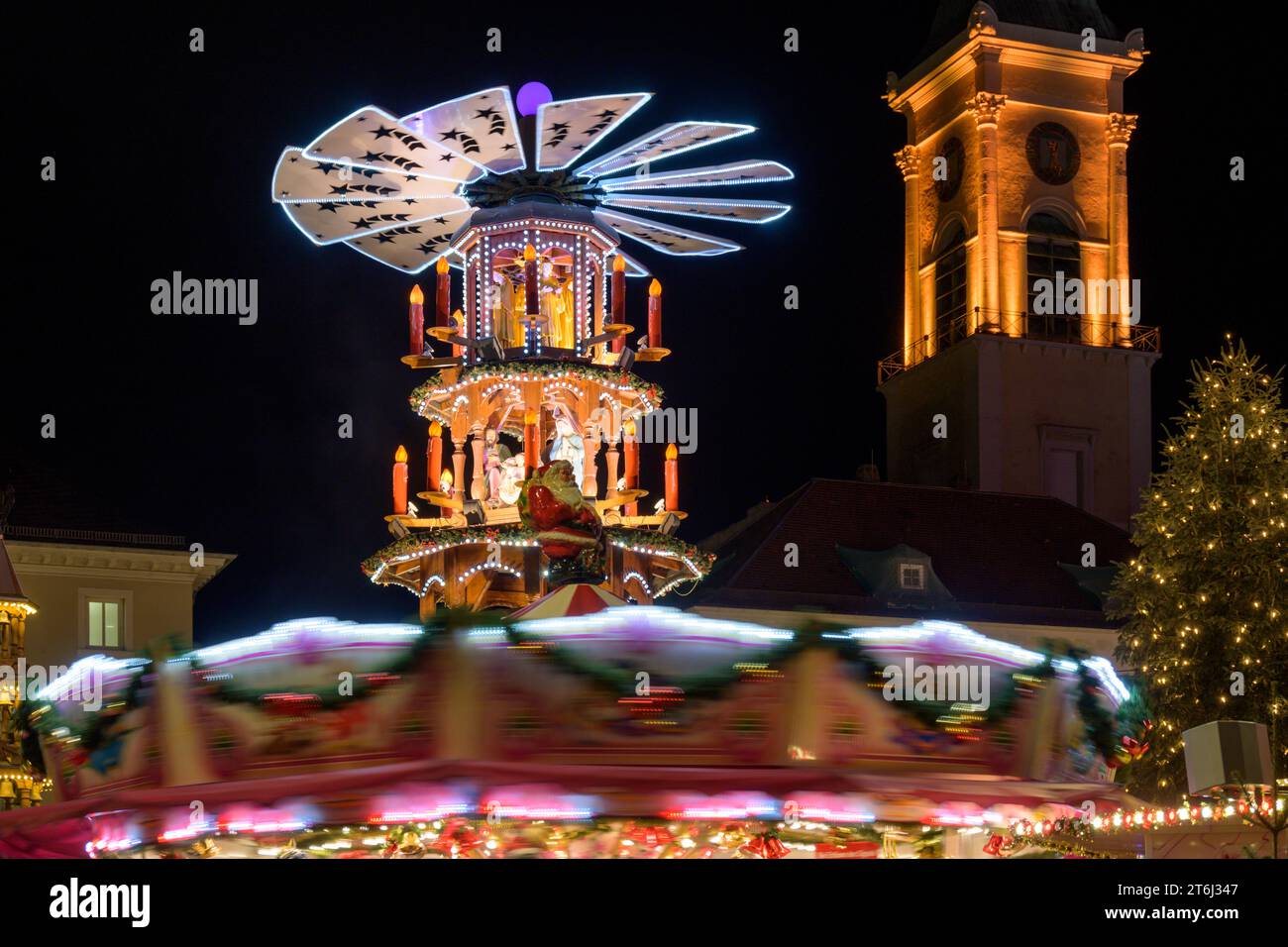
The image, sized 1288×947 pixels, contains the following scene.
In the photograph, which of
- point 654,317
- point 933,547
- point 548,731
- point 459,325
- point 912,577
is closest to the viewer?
point 548,731

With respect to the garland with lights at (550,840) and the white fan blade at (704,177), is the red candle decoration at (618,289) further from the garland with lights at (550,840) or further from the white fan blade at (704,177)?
the garland with lights at (550,840)

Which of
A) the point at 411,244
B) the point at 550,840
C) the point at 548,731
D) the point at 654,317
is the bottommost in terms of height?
the point at 550,840

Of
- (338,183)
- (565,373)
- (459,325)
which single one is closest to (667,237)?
(459,325)

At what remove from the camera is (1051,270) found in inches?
2235

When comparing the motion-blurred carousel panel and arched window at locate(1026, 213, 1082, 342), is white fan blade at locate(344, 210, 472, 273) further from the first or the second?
arched window at locate(1026, 213, 1082, 342)

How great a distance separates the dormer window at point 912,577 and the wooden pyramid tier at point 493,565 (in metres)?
26.0

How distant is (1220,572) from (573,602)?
2028cm

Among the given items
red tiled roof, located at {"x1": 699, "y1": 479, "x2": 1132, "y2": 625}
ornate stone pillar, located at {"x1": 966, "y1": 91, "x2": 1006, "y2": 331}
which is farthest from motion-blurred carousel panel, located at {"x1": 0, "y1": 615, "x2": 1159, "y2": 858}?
ornate stone pillar, located at {"x1": 966, "y1": 91, "x2": 1006, "y2": 331}

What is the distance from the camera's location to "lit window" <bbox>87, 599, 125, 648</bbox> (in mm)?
47812

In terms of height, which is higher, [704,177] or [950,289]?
[950,289]

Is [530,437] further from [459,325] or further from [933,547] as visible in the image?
[933,547]
